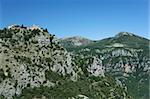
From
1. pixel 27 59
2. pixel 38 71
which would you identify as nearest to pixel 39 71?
pixel 38 71

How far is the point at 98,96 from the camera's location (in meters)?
170

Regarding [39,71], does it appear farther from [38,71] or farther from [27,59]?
[27,59]

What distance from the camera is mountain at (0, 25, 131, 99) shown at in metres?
147

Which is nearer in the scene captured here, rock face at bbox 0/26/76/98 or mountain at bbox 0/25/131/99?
rock face at bbox 0/26/76/98

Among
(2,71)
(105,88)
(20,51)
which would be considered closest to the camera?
(2,71)

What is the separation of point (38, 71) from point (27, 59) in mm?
7211

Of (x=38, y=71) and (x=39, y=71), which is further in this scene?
(x=39, y=71)

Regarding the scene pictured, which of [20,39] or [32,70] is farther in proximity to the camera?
[20,39]

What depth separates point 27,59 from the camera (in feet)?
517

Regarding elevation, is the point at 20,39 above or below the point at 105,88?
above

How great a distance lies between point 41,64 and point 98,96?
A: 3170 centimetres

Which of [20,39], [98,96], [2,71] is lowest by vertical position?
[98,96]

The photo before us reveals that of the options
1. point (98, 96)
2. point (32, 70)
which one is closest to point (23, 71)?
point (32, 70)

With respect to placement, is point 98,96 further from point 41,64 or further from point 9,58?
point 9,58
